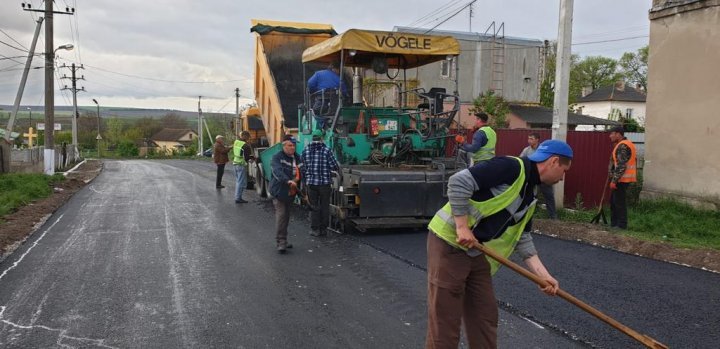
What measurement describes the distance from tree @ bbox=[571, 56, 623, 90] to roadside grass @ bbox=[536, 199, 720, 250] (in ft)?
198

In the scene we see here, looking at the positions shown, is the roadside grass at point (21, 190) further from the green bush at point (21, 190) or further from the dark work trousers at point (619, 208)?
the dark work trousers at point (619, 208)

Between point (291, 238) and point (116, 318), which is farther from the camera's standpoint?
point (291, 238)

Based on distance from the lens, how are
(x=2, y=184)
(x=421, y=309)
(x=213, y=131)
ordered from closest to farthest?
(x=421, y=309), (x=2, y=184), (x=213, y=131)

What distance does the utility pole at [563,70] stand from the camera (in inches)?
390

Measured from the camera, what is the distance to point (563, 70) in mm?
10055

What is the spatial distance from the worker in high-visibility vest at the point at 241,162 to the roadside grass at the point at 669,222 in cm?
624

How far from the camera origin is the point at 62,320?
15.5 ft

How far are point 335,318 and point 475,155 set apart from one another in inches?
173

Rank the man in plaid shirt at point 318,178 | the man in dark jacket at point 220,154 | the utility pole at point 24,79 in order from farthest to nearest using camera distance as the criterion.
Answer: the utility pole at point 24,79 < the man in dark jacket at point 220,154 < the man in plaid shirt at point 318,178

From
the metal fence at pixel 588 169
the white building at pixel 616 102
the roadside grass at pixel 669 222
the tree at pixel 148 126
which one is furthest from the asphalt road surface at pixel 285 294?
the tree at pixel 148 126

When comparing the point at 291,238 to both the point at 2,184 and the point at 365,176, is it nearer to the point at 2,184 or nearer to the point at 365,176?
the point at 365,176

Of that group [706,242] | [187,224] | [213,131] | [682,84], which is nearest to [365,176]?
[187,224]

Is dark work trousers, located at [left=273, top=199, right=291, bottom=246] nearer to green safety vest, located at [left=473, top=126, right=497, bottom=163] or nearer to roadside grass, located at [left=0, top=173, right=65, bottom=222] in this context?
green safety vest, located at [left=473, top=126, right=497, bottom=163]

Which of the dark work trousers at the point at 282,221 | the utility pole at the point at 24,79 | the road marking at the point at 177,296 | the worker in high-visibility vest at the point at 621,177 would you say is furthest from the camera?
the utility pole at the point at 24,79
